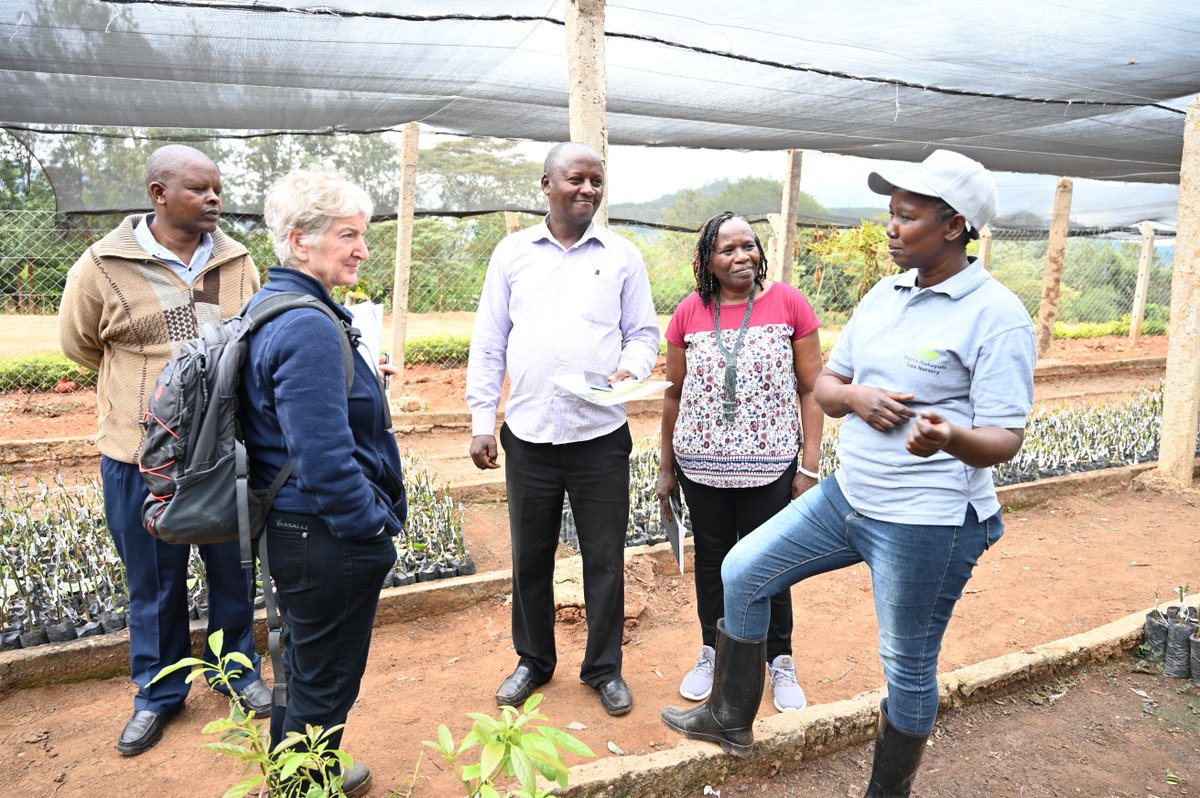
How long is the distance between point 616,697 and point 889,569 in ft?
3.95

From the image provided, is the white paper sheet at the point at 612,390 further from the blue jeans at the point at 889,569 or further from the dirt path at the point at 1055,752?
the dirt path at the point at 1055,752

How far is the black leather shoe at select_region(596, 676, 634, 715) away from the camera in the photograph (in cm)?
279

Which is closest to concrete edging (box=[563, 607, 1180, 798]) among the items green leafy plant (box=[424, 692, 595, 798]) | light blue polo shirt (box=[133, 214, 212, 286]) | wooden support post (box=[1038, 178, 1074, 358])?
green leafy plant (box=[424, 692, 595, 798])

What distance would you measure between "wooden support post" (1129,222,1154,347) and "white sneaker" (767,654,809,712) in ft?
47.7

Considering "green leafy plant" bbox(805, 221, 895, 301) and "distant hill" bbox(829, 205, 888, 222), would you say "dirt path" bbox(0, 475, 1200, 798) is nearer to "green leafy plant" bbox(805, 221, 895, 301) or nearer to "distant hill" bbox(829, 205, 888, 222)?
"green leafy plant" bbox(805, 221, 895, 301)

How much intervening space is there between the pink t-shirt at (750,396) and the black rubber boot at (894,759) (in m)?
0.85

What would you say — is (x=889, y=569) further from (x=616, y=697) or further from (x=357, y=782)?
(x=357, y=782)

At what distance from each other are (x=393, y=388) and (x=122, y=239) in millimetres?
5445

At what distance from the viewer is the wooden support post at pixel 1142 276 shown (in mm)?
13930

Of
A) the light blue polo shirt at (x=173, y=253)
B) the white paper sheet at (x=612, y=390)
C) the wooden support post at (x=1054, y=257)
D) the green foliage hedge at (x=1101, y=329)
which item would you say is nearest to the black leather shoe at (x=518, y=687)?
the white paper sheet at (x=612, y=390)

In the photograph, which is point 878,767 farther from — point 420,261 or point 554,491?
point 420,261

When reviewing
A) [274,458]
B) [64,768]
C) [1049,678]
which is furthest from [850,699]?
[64,768]

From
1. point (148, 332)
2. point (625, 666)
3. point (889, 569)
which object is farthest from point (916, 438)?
point (148, 332)

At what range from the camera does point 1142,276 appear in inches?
564
